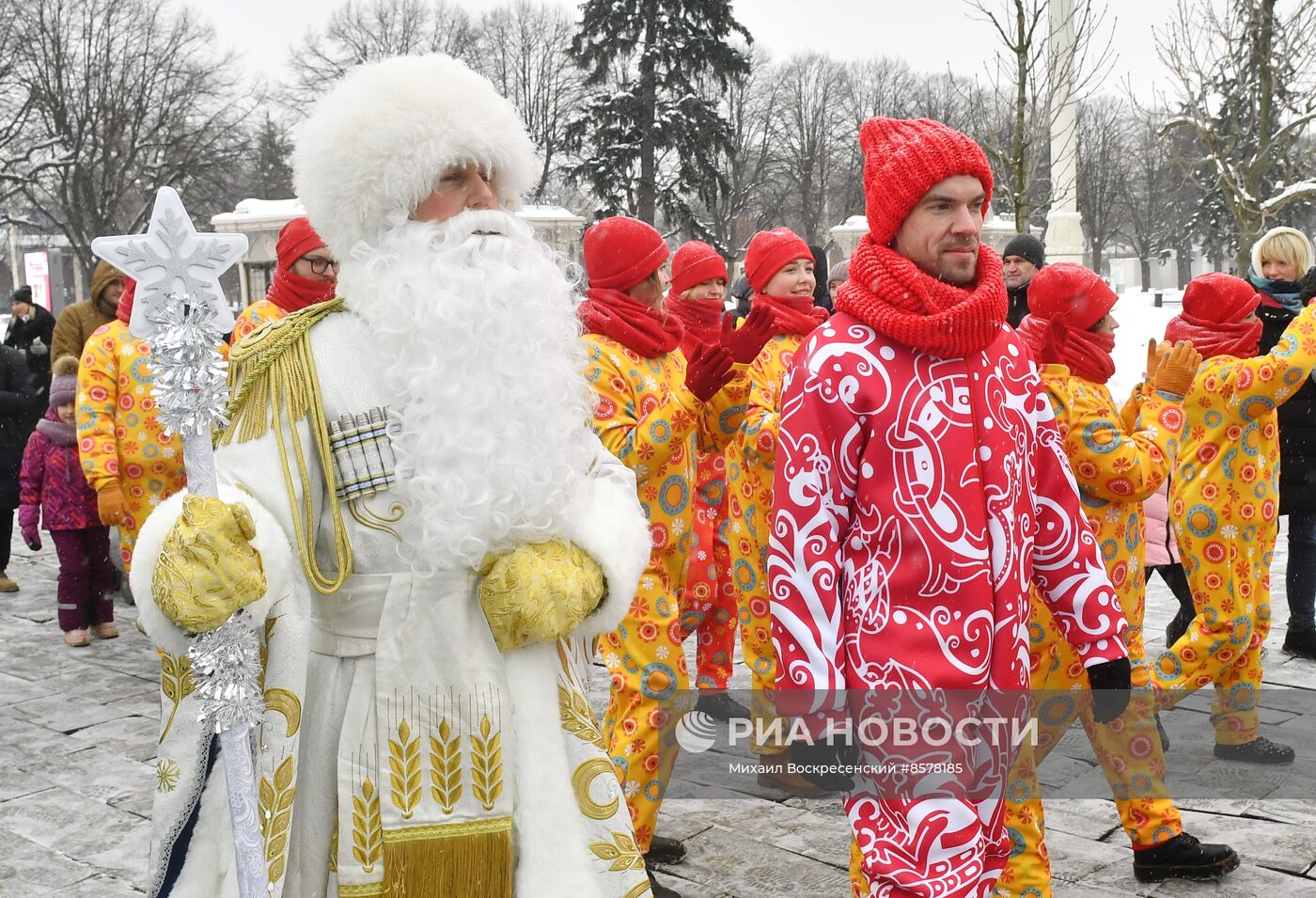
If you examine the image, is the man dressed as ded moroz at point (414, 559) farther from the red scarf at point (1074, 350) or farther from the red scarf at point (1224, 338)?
the red scarf at point (1224, 338)

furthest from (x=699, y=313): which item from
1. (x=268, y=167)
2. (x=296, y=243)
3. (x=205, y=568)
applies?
(x=268, y=167)

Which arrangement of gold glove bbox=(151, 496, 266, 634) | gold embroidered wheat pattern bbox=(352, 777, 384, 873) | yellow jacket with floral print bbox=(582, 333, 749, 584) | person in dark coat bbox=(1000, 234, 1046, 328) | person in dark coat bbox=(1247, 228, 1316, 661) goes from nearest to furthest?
gold glove bbox=(151, 496, 266, 634)
gold embroidered wheat pattern bbox=(352, 777, 384, 873)
yellow jacket with floral print bbox=(582, 333, 749, 584)
person in dark coat bbox=(1247, 228, 1316, 661)
person in dark coat bbox=(1000, 234, 1046, 328)

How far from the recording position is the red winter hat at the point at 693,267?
19.4 ft

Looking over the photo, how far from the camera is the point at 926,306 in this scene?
9.46 ft

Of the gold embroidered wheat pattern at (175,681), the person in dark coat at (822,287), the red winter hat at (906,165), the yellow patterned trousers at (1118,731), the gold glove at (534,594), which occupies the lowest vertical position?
the yellow patterned trousers at (1118,731)

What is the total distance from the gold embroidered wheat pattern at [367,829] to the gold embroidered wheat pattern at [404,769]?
49 mm

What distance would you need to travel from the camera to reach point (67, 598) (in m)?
7.75

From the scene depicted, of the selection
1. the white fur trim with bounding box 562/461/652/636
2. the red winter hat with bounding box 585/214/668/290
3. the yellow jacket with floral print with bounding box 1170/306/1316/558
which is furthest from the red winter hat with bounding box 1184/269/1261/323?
the white fur trim with bounding box 562/461/652/636

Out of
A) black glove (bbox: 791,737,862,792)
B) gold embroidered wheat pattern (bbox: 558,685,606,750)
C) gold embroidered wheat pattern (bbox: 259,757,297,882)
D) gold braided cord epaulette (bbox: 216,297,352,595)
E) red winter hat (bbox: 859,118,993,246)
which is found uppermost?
red winter hat (bbox: 859,118,993,246)

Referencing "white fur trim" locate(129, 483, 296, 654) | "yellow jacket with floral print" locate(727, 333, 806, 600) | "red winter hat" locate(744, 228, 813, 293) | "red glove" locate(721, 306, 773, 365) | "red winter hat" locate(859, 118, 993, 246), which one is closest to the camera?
"white fur trim" locate(129, 483, 296, 654)

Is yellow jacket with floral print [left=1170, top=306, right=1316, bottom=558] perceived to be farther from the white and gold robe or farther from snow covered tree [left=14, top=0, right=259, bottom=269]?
snow covered tree [left=14, top=0, right=259, bottom=269]

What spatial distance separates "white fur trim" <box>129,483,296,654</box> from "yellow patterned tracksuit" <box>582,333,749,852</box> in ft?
5.37

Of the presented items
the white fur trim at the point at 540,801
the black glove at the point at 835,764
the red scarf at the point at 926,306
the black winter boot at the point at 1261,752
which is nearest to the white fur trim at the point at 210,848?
the white fur trim at the point at 540,801

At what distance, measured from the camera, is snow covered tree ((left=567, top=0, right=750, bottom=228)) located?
29.5 meters
